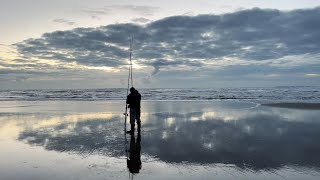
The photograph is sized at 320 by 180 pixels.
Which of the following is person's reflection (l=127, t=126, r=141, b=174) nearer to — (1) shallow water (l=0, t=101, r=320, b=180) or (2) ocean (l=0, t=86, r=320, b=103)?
(1) shallow water (l=0, t=101, r=320, b=180)

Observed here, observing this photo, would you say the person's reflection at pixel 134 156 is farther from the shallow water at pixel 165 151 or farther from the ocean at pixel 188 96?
the ocean at pixel 188 96

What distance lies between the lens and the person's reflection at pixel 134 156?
9444mm

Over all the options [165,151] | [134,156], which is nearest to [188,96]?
[165,151]

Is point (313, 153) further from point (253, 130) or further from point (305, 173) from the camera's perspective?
point (253, 130)

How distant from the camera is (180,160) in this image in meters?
10.3

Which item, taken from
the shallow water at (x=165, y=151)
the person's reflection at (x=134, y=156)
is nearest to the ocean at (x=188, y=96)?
the shallow water at (x=165, y=151)

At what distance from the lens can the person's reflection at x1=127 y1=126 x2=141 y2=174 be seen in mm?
9444

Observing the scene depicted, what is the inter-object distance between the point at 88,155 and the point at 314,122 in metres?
13.9

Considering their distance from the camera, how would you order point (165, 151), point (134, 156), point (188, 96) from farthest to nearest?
point (188, 96) → point (165, 151) → point (134, 156)

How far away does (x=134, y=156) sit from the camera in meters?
11.0

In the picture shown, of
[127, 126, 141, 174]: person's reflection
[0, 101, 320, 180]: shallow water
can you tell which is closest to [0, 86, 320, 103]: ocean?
A: [0, 101, 320, 180]: shallow water

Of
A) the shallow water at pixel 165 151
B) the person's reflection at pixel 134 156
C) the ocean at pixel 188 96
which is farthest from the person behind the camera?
the ocean at pixel 188 96

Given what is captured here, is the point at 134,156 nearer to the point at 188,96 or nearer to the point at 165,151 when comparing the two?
the point at 165,151

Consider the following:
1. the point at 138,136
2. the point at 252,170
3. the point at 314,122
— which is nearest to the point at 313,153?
the point at 252,170
